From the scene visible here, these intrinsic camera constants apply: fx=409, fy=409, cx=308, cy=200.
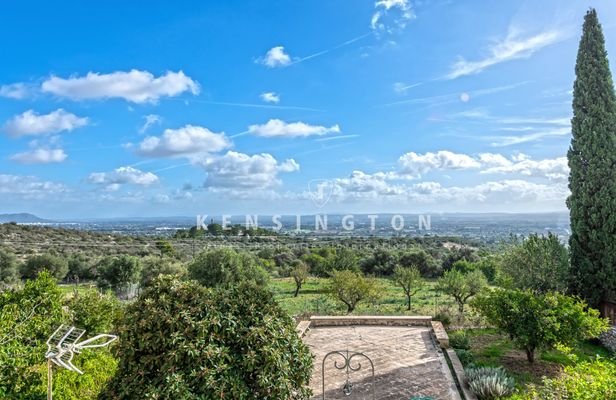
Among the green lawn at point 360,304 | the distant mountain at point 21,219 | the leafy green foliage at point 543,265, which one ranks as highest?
the distant mountain at point 21,219

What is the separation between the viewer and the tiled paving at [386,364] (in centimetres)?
712

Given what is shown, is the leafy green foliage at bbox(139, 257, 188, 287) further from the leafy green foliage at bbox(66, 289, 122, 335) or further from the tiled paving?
the tiled paving

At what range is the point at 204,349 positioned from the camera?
4.05 m

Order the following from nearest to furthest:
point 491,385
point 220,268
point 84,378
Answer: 1. point 84,378
2. point 491,385
3. point 220,268

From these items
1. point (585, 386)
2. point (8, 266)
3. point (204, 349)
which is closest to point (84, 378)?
point (204, 349)

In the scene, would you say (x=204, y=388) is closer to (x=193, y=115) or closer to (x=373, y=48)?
(x=373, y=48)

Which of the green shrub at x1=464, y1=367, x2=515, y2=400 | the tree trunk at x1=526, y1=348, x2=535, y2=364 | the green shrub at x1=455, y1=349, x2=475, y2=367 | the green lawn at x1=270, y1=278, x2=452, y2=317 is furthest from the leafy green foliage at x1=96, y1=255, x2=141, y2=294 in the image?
the green shrub at x1=464, y1=367, x2=515, y2=400

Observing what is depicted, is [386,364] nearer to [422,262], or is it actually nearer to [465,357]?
[465,357]

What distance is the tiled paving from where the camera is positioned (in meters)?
7.12

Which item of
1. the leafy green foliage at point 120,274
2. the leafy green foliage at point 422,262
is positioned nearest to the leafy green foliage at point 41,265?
the leafy green foliage at point 120,274

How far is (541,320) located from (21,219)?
57706 millimetres

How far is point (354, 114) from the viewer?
63.9 feet

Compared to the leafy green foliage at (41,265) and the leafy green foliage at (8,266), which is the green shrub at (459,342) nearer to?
the leafy green foliage at (41,265)

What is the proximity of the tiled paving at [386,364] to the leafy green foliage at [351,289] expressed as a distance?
3.84 meters
